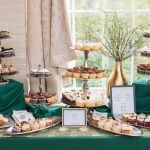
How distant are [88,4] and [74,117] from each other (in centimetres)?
133

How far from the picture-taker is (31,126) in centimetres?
238

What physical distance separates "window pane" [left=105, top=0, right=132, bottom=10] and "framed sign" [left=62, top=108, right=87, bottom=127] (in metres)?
1.29

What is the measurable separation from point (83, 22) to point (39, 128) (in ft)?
4.45

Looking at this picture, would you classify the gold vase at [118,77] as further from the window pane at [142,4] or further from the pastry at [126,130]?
the window pane at [142,4]

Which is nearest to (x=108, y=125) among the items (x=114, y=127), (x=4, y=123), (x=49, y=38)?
(x=114, y=127)

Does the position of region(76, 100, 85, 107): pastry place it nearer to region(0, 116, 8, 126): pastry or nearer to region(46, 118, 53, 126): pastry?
region(46, 118, 53, 126): pastry

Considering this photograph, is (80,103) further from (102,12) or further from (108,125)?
(102,12)

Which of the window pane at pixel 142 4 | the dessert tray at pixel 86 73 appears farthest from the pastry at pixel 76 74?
the window pane at pixel 142 4

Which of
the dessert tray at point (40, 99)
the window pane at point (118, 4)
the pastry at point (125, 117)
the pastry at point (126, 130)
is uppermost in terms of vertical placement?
the window pane at point (118, 4)

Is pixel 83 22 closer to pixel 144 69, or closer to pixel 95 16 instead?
pixel 95 16

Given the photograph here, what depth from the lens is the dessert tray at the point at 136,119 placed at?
2.45 meters

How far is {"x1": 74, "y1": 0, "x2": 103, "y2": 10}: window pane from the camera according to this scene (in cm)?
338

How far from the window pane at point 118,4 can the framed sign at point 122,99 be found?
1.01 m

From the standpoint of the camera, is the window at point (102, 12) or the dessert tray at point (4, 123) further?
the window at point (102, 12)
